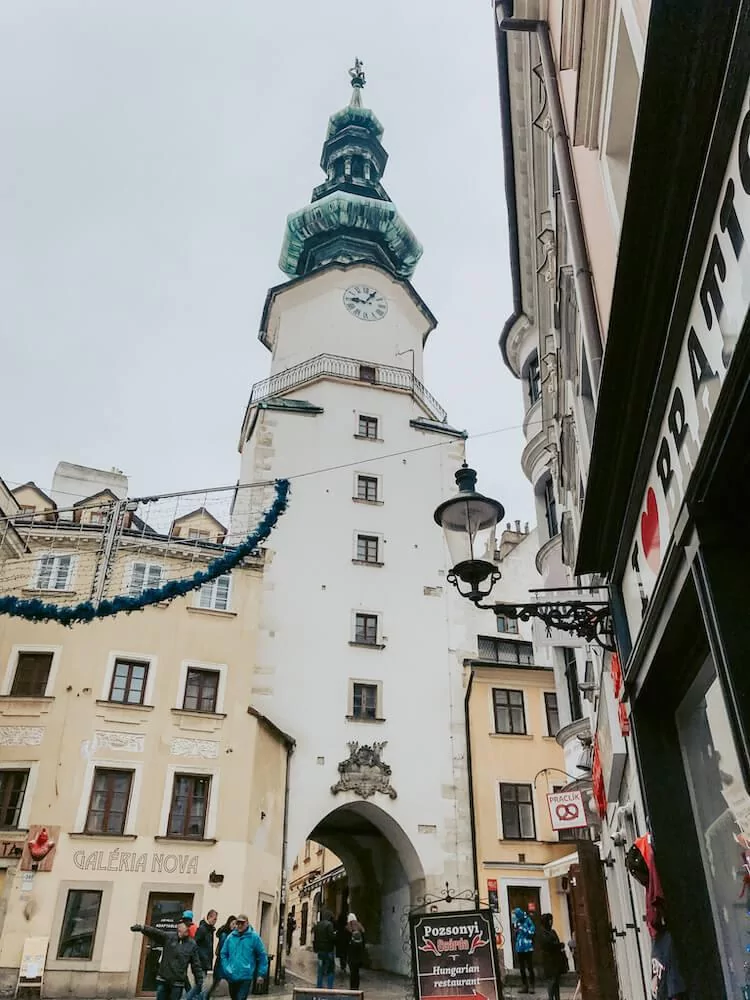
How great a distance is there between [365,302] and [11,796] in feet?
78.9

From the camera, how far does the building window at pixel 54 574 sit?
72.7 feet

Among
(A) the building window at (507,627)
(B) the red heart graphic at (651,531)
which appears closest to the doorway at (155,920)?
(A) the building window at (507,627)

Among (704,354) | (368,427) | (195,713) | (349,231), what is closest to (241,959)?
(195,713)

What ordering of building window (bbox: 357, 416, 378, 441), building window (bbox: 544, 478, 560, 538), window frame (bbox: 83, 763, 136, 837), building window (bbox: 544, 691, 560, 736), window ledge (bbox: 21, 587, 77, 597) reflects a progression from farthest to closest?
building window (bbox: 357, 416, 378, 441) → building window (bbox: 544, 691, 560, 736) → window ledge (bbox: 21, 587, 77, 597) → window frame (bbox: 83, 763, 136, 837) → building window (bbox: 544, 478, 560, 538)

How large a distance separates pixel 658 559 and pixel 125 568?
772 inches

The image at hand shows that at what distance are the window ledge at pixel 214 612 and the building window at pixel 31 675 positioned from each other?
3830mm

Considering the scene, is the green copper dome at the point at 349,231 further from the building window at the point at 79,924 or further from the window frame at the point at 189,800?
the building window at the point at 79,924

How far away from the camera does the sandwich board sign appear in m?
16.9

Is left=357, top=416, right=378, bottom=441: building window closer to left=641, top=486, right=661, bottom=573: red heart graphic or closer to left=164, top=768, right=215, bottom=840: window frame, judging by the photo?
left=164, top=768, right=215, bottom=840: window frame

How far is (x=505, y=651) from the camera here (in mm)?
28359

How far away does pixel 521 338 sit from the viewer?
1602 cm

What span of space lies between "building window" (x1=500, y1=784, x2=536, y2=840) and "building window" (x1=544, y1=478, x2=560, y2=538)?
12.8 metres

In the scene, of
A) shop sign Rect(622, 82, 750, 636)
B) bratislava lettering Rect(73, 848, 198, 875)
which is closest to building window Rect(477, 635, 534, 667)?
bratislava lettering Rect(73, 848, 198, 875)

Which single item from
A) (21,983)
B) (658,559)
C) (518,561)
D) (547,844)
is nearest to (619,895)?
(658,559)
